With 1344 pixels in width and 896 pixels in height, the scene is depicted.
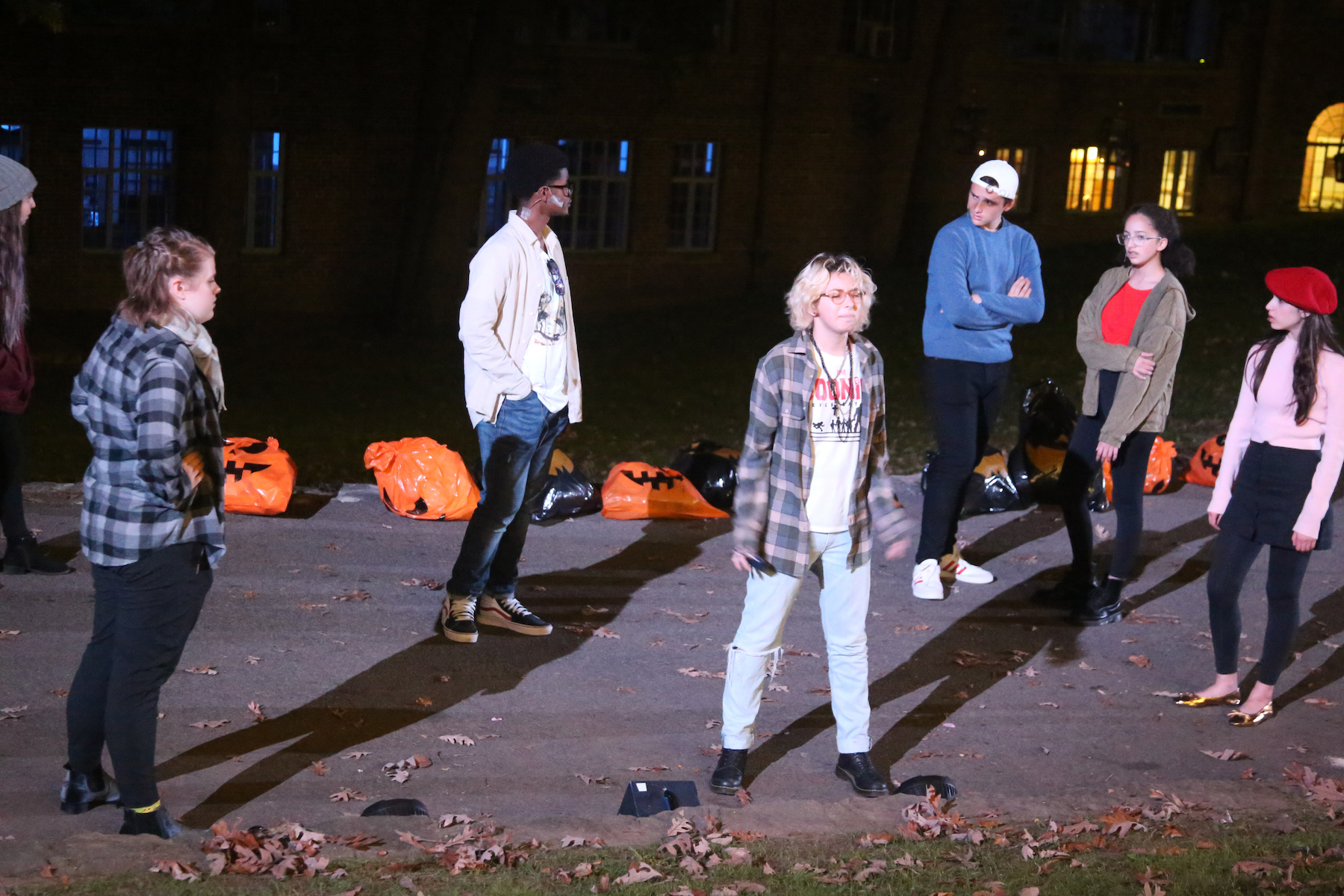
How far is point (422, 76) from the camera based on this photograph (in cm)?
2331

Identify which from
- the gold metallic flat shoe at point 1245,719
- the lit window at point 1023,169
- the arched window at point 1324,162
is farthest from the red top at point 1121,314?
the arched window at point 1324,162

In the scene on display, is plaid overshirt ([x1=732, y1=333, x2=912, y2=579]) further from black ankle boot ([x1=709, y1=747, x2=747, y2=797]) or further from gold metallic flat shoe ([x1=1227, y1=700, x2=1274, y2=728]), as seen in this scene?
gold metallic flat shoe ([x1=1227, y1=700, x2=1274, y2=728])

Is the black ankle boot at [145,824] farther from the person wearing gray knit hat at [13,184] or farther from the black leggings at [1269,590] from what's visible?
the black leggings at [1269,590]

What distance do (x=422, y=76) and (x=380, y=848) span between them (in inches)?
798

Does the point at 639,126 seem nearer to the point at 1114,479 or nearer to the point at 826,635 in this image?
the point at 1114,479

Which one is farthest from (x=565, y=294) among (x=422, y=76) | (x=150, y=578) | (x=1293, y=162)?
(x=1293, y=162)

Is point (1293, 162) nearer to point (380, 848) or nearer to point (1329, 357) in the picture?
point (1329, 357)

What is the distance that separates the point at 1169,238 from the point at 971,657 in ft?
7.64

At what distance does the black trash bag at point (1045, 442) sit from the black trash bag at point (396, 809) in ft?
20.3

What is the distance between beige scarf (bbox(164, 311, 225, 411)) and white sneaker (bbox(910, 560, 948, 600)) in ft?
14.3

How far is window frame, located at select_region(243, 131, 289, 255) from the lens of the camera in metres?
23.7

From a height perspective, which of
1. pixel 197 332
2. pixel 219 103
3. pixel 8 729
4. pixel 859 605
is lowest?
pixel 8 729

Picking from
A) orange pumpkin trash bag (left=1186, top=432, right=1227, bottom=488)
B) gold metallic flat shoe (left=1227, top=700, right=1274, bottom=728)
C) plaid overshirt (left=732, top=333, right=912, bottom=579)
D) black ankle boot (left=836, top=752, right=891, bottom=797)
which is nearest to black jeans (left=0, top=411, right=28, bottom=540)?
plaid overshirt (left=732, top=333, right=912, bottom=579)

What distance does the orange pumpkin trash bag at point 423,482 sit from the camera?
9281 mm
